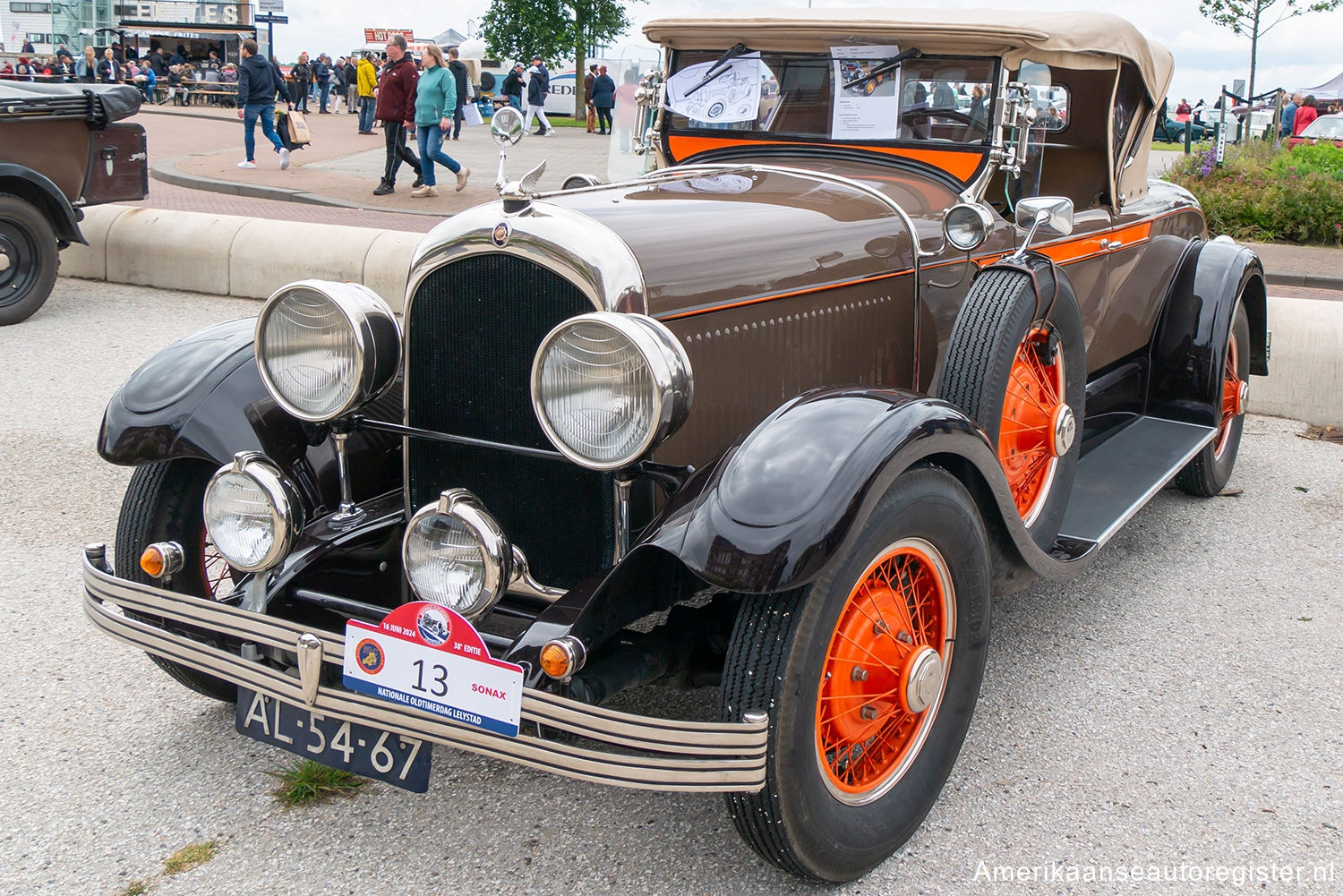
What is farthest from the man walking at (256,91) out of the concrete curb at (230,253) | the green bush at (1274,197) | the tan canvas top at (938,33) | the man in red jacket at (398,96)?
the tan canvas top at (938,33)

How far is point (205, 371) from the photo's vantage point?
267 cm

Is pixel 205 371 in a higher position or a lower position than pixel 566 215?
lower

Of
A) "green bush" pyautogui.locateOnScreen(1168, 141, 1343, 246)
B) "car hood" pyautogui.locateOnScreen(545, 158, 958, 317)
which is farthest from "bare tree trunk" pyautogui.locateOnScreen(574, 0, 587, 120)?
"car hood" pyautogui.locateOnScreen(545, 158, 958, 317)

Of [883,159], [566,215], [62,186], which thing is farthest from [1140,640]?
[62,186]

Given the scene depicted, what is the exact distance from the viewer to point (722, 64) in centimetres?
379

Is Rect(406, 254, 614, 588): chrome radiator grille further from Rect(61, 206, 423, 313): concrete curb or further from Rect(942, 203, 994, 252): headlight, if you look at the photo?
Rect(61, 206, 423, 313): concrete curb

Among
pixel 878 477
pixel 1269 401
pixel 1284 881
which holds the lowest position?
pixel 1284 881

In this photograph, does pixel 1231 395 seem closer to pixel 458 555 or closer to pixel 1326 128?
pixel 458 555

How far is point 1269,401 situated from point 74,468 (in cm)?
572

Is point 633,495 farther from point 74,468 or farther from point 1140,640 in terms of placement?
point 74,468

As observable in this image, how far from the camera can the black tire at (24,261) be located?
688cm

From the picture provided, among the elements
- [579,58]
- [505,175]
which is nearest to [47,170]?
[505,175]

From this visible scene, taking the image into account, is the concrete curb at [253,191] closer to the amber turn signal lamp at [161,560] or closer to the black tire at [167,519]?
the black tire at [167,519]

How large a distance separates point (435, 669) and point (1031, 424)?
1.90 meters
